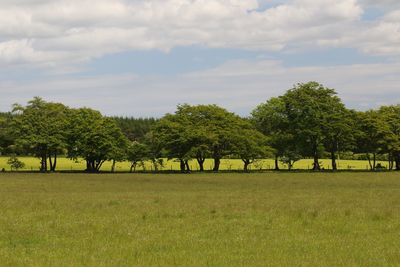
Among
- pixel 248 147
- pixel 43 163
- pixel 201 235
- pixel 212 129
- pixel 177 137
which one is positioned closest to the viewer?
pixel 201 235

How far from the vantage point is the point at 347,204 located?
1300 inches

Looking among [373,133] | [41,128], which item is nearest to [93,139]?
[41,128]

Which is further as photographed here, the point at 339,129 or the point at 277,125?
the point at 277,125

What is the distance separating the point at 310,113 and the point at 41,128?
5580 cm

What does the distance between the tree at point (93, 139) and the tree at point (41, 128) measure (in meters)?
2.22

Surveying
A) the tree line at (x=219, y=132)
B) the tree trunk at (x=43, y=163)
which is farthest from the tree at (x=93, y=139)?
the tree trunk at (x=43, y=163)

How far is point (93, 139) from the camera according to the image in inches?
4245

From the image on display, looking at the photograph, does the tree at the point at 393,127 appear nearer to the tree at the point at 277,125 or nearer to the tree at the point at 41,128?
the tree at the point at 277,125

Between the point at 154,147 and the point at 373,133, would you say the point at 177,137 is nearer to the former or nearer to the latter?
the point at 154,147

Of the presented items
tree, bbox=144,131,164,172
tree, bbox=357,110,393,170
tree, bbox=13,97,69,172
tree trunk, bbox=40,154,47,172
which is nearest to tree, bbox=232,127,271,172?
tree, bbox=144,131,164,172

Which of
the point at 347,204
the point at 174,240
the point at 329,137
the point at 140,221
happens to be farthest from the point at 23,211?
the point at 329,137

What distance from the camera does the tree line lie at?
10519cm

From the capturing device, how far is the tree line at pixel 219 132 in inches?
4141

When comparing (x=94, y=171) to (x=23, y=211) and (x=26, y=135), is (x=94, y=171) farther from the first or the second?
(x=23, y=211)
